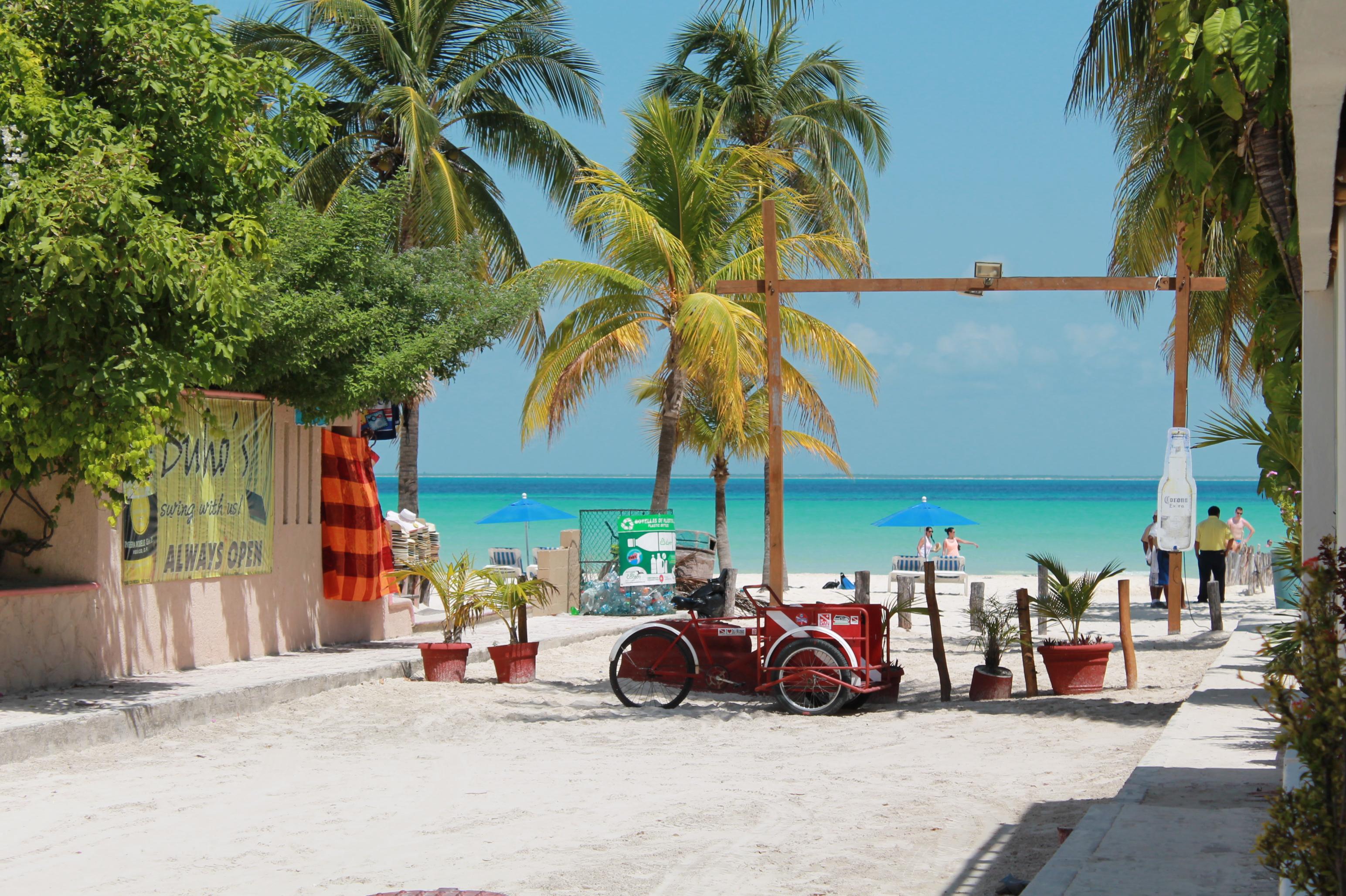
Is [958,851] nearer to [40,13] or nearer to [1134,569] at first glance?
[40,13]

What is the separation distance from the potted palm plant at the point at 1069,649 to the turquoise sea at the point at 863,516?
1857 cm

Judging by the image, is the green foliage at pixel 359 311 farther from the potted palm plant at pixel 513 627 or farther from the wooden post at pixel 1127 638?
the wooden post at pixel 1127 638

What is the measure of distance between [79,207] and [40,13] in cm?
212

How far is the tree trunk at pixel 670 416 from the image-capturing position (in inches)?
773

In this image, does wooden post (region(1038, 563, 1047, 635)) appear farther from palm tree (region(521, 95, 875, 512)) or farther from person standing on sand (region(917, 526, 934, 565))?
person standing on sand (region(917, 526, 934, 565))

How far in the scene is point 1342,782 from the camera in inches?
121

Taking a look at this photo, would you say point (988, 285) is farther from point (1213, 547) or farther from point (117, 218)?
Answer: point (1213, 547)

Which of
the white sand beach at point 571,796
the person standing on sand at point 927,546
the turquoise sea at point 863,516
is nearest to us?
the white sand beach at point 571,796

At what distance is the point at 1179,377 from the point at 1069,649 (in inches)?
130

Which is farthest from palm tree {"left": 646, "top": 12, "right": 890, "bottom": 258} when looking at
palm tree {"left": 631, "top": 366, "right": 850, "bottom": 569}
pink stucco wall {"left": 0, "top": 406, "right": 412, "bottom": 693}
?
pink stucco wall {"left": 0, "top": 406, "right": 412, "bottom": 693}

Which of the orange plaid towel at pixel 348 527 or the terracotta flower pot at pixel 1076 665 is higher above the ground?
the orange plaid towel at pixel 348 527

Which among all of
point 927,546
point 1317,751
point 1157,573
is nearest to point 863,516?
point 927,546

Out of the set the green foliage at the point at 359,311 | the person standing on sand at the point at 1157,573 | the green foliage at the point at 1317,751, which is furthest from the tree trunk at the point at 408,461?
the green foliage at the point at 1317,751

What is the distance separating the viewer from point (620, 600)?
1975 cm
